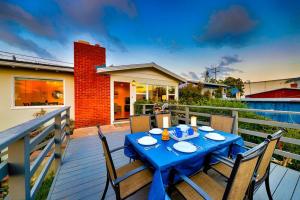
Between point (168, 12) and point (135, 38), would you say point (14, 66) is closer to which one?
point (135, 38)

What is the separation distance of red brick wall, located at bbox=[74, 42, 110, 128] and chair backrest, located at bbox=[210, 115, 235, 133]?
5071 mm

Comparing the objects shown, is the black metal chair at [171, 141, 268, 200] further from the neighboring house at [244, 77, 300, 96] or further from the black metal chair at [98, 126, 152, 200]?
the neighboring house at [244, 77, 300, 96]

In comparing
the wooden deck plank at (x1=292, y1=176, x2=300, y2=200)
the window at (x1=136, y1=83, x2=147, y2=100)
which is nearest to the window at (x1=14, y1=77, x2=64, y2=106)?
the window at (x1=136, y1=83, x2=147, y2=100)

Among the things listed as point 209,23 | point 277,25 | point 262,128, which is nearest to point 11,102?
point 262,128

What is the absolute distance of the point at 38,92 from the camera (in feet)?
19.0

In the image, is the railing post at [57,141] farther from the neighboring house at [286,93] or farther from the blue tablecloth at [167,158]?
the neighboring house at [286,93]

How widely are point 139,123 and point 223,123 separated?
180 centimetres

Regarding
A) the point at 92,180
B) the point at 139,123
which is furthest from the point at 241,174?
the point at 92,180

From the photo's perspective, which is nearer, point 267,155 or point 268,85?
point 267,155

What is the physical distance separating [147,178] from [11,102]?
262 inches

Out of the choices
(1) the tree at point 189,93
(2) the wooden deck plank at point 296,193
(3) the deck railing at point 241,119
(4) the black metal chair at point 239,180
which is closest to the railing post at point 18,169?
(4) the black metal chair at point 239,180

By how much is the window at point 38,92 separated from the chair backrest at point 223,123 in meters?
6.57

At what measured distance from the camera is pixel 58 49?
1088cm

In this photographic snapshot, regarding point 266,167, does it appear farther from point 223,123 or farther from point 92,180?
point 92,180
